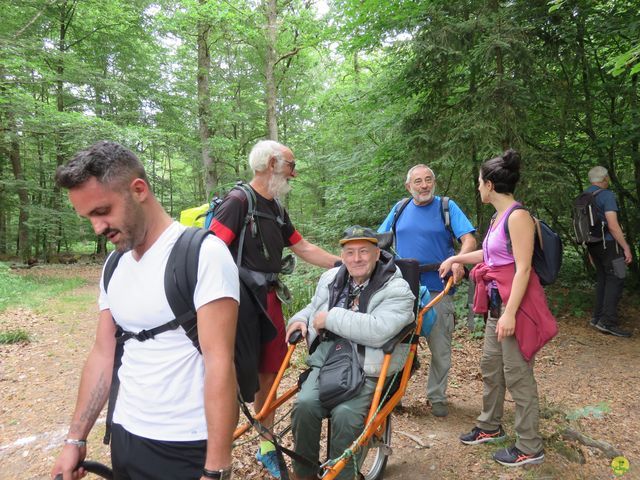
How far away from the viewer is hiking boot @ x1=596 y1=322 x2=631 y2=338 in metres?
6.07

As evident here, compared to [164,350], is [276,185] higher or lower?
higher

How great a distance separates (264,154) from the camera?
112 inches

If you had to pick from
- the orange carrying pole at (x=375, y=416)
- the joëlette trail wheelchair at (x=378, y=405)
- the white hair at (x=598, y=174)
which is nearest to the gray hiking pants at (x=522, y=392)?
the joëlette trail wheelchair at (x=378, y=405)

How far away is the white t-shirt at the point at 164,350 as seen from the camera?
1429mm

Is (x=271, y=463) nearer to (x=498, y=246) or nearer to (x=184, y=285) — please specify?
(x=184, y=285)

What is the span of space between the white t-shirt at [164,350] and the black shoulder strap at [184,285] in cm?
2

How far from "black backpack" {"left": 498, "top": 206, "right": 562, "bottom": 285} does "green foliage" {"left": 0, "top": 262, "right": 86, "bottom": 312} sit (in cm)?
981

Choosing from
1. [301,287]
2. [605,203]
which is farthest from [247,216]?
[605,203]

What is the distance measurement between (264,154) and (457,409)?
3170 millimetres

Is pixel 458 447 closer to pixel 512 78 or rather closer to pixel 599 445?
pixel 599 445

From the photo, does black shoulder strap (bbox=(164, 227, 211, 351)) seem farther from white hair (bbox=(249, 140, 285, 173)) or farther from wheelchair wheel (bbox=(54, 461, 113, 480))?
white hair (bbox=(249, 140, 285, 173))

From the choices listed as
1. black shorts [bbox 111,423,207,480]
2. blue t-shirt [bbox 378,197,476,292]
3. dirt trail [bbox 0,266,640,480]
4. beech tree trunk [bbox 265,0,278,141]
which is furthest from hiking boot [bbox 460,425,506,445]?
beech tree trunk [bbox 265,0,278,141]

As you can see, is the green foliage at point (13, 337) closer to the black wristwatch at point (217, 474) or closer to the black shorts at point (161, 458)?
the black shorts at point (161, 458)

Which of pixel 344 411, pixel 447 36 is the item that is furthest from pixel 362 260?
pixel 447 36
